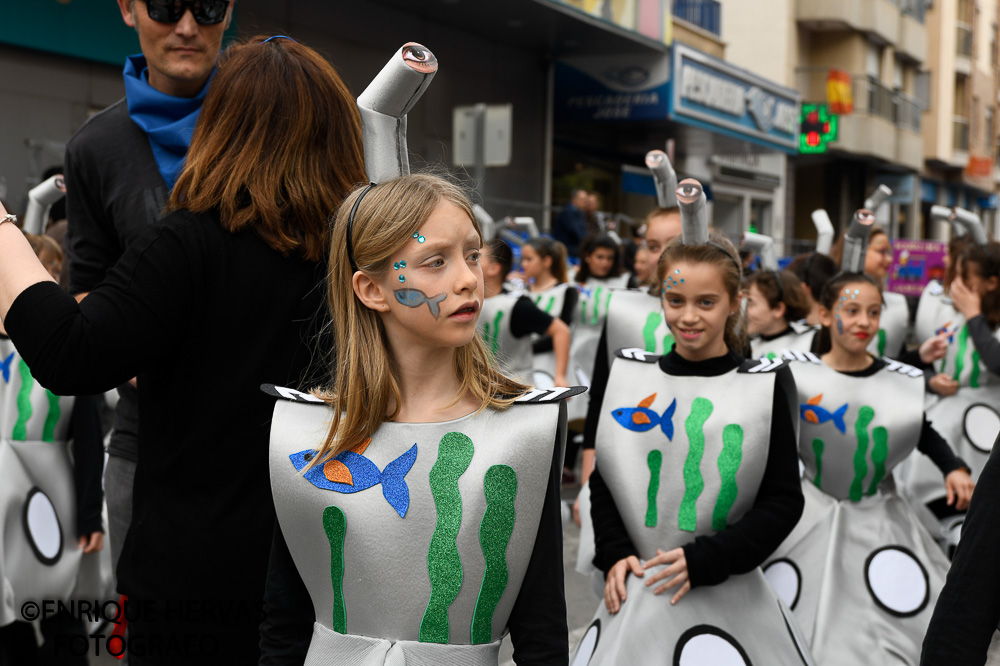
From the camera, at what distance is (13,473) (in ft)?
14.1

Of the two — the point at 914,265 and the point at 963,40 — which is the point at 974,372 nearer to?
the point at 914,265

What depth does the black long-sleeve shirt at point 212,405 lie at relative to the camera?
2.25 meters

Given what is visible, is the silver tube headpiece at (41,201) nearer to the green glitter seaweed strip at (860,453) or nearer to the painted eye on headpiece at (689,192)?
the painted eye on headpiece at (689,192)

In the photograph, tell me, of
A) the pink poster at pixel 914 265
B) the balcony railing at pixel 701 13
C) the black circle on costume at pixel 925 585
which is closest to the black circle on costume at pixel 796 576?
the black circle on costume at pixel 925 585

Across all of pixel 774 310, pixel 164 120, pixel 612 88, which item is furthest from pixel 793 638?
pixel 612 88

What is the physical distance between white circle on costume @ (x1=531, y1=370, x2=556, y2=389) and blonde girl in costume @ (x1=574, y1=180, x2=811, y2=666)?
4.97 m

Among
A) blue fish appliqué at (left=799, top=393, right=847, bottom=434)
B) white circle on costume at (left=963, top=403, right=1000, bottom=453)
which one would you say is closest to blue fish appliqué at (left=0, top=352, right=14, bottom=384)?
blue fish appliqué at (left=799, top=393, right=847, bottom=434)

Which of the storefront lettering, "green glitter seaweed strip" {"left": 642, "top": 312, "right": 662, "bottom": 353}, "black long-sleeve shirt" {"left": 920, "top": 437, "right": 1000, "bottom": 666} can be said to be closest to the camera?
"black long-sleeve shirt" {"left": 920, "top": 437, "right": 1000, "bottom": 666}

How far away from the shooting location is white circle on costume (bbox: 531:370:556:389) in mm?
8863

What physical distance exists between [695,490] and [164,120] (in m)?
1.89

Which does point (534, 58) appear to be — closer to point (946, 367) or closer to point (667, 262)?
point (946, 367)

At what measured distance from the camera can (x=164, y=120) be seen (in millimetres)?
2623

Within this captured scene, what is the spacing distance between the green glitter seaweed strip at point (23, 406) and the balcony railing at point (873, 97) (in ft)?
100

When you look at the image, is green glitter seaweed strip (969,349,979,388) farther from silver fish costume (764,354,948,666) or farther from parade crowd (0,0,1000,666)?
parade crowd (0,0,1000,666)
